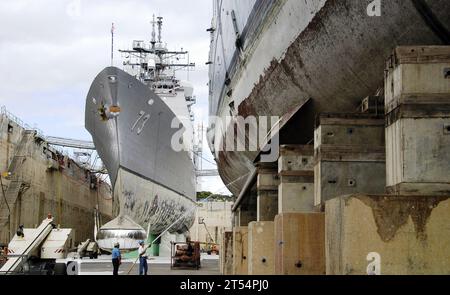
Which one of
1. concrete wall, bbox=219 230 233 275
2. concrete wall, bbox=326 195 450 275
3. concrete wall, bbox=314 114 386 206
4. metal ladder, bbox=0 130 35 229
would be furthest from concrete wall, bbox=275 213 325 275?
metal ladder, bbox=0 130 35 229

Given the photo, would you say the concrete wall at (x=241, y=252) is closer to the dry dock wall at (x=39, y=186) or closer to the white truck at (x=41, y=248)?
the white truck at (x=41, y=248)

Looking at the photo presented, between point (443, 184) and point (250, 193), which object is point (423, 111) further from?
point (250, 193)

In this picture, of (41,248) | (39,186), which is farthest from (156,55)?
(41,248)

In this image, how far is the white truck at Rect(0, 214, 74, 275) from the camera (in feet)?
39.3

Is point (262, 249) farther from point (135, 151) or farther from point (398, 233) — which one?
point (135, 151)

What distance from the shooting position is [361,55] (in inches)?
282

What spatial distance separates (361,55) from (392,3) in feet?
3.35

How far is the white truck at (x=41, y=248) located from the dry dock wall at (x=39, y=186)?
14.8 m

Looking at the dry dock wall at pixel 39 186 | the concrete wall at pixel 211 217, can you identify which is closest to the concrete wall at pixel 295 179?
the dry dock wall at pixel 39 186

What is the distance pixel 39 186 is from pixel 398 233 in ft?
101

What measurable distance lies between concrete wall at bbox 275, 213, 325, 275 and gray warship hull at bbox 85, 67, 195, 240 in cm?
2001

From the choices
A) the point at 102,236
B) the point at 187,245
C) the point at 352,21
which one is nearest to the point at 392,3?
the point at 352,21

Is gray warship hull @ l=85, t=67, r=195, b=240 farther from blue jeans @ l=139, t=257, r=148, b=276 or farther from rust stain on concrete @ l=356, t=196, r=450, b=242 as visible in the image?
rust stain on concrete @ l=356, t=196, r=450, b=242

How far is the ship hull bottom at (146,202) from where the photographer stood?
2652 cm
